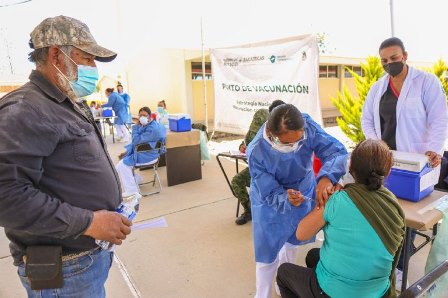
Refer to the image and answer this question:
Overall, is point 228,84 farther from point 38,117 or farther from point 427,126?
point 38,117

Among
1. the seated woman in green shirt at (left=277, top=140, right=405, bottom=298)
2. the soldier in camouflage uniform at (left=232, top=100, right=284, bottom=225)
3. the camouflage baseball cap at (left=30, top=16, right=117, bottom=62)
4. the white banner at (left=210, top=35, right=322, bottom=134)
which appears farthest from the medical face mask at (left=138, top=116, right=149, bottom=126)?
the seated woman in green shirt at (left=277, top=140, right=405, bottom=298)

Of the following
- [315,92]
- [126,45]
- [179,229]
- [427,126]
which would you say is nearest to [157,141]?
[179,229]

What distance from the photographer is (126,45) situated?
1359 centimetres

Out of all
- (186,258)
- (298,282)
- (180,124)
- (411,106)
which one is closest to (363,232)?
(298,282)

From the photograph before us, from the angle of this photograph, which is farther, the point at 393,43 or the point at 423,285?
the point at 393,43

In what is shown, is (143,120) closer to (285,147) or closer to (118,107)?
(285,147)

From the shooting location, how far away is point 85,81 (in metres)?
1.24

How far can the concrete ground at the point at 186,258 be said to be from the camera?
2463 mm

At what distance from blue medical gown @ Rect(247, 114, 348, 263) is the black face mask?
0.97m

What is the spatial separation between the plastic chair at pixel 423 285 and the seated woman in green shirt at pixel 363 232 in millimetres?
122

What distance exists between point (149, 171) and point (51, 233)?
499cm

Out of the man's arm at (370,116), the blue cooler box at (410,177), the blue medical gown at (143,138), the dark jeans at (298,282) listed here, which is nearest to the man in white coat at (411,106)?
the man's arm at (370,116)

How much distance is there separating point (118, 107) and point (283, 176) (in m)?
8.12

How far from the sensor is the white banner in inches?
185
